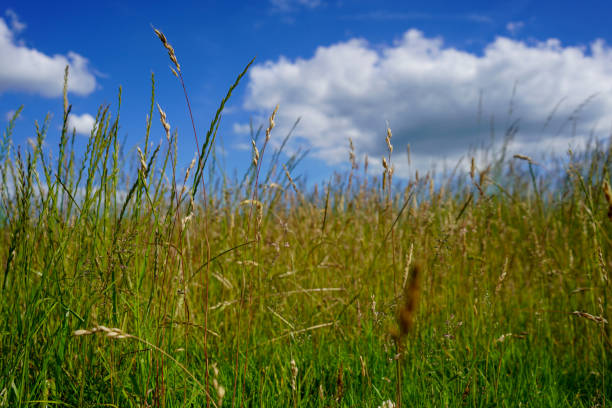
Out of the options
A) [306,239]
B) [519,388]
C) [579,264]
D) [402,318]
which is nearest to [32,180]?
[402,318]

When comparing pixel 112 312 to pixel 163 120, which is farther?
pixel 112 312

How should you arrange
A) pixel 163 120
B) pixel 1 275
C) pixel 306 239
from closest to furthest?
pixel 163 120, pixel 1 275, pixel 306 239

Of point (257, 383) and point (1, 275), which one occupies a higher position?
point (1, 275)

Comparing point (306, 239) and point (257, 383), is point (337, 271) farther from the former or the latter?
point (257, 383)

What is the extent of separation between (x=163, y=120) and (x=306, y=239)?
2682 millimetres

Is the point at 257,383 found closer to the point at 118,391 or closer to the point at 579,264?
the point at 118,391

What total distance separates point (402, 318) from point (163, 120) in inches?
35.1

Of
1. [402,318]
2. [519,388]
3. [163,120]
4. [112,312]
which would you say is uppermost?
[163,120]

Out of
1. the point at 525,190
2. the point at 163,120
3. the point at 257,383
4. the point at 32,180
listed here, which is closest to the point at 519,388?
the point at 257,383

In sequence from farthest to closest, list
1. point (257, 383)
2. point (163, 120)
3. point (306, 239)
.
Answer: point (306, 239) → point (257, 383) → point (163, 120)

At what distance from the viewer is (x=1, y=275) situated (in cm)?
201

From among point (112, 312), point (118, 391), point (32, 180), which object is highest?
point (32, 180)

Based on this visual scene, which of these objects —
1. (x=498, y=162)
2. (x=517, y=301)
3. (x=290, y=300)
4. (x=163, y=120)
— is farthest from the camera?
(x=498, y=162)

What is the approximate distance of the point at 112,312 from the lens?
4.93 ft
